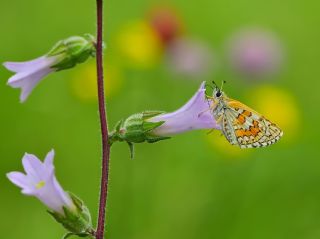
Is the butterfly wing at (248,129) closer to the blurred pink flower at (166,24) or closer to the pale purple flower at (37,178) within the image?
the pale purple flower at (37,178)

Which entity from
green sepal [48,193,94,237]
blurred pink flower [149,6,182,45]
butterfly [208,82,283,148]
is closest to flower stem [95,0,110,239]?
green sepal [48,193,94,237]

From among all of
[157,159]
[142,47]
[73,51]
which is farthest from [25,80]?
[142,47]

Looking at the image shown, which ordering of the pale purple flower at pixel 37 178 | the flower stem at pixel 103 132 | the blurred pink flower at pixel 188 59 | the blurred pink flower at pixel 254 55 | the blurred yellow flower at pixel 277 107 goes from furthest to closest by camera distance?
the blurred pink flower at pixel 254 55 < the blurred yellow flower at pixel 277 107 < the blurred pink flower at pixel 188 59 < the flower stem at pixel 103 132 < the pale purple flower at pixel 37 178

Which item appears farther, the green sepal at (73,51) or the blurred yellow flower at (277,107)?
the blurred yellow flower at (277,107)

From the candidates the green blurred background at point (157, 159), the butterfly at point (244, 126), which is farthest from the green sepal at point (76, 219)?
the green blurred background at point (157, 159)

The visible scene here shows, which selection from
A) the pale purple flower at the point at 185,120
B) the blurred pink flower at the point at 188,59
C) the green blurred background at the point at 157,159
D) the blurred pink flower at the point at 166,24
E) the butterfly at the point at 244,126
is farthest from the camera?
the blurred pink flower at the point at 188,59

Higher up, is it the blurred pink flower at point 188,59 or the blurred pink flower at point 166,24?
the blurred pink flower at point 166,24

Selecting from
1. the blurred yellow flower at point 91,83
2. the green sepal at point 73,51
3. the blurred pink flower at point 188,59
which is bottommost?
the green sepal at point 73,51
